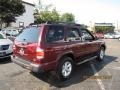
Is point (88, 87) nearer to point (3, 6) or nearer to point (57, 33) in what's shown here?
point (57, 33)

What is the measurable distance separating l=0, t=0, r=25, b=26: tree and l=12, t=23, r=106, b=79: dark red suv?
2942cm

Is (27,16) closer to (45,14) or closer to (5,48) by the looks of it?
(45,14)

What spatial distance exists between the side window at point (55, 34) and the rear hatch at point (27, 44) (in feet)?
1.14

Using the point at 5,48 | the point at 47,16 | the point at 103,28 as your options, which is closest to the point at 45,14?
the point at 47,16

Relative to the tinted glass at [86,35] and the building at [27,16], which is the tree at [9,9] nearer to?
the building at [27,16]

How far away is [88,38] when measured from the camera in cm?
883

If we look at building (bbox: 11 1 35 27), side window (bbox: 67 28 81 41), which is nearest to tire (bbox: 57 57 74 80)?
side window (bbox: 67 28 81 41)

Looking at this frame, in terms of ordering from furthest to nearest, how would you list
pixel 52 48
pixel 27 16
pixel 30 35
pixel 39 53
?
pixel 27 16
pixel 30 35
pixel 52 48
pixel 39 53

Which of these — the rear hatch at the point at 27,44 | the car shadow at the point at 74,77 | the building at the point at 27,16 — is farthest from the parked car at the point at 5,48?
the building at the point at 27,16

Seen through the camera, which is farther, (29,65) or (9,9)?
(9,9)

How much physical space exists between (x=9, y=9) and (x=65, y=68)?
103 feet

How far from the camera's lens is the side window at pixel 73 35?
7.39 meters

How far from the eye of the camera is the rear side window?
6.60 meters

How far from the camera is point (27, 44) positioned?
6691 millimetres
